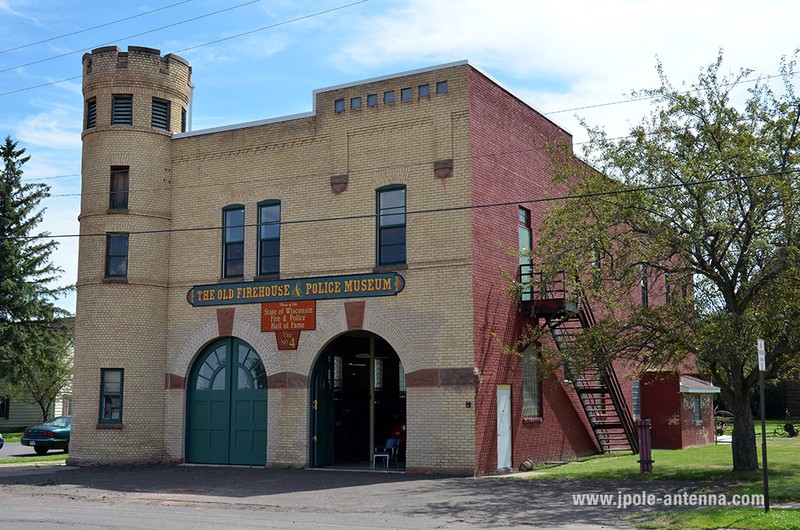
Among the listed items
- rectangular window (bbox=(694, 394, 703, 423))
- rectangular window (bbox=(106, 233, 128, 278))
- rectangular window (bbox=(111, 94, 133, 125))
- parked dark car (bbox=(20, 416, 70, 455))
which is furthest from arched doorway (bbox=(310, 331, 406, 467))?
parked dark car (bbox=(20, 416, 70, 455))

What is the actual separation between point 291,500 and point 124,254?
1111 cm

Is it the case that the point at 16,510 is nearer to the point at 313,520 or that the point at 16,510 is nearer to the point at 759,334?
the point at 313,520

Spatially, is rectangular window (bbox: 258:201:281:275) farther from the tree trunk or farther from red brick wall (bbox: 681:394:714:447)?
red brick wall (bbox: 681:394:714:447)

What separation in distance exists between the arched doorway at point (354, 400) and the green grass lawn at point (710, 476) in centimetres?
508

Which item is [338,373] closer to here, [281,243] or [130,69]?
[281,243]

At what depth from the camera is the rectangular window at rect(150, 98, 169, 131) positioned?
25.8m

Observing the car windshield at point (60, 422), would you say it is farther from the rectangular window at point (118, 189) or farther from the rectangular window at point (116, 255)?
the rectangular window at point (118, 189)

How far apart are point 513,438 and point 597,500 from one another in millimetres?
6260

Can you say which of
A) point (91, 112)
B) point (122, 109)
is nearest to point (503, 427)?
point (122, 109)

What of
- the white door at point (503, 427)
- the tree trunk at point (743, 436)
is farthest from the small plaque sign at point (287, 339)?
the tree trunk at point (743, 436)

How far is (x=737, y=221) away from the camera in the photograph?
1853cm

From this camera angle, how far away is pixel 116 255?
2512cm

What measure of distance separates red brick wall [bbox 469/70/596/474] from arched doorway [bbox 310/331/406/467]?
10.8 feet

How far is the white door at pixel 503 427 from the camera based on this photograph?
21.5m
